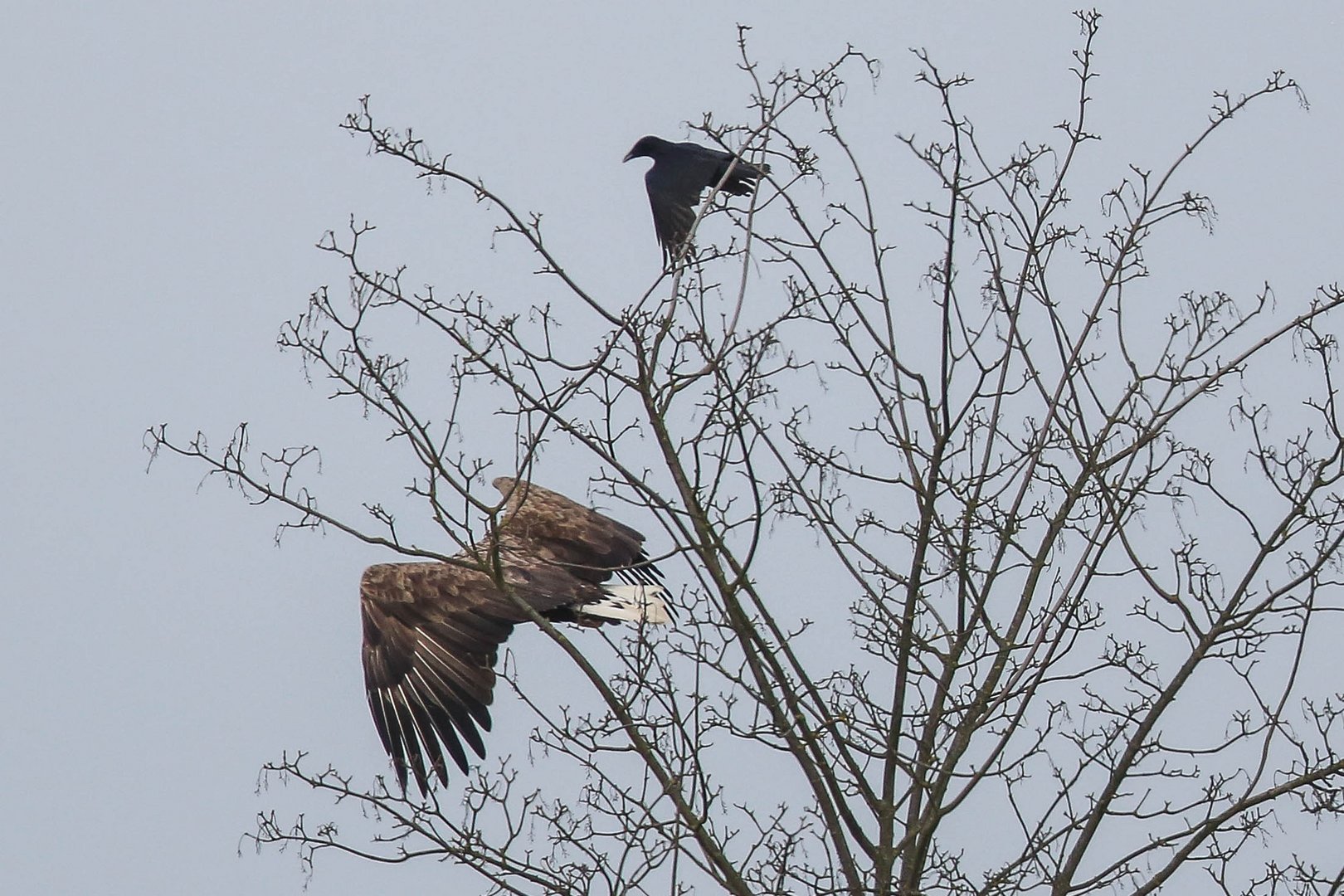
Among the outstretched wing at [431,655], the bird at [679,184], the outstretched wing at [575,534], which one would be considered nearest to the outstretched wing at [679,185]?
the bird at [679,184]

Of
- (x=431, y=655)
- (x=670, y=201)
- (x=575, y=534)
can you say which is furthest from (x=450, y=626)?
(x=670, y=201)

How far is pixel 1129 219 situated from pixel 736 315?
4.45 feet

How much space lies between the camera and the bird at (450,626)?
5922mm

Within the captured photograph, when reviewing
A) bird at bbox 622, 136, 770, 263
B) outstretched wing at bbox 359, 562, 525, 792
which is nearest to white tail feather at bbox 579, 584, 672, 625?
outstretched wing at bbox 359, 562, 525, 792

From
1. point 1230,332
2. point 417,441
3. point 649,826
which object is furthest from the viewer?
point 1230,332

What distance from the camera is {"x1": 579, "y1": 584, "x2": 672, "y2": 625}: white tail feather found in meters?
6.04

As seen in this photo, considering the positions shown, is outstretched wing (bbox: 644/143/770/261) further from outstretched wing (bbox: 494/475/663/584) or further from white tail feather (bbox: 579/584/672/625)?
white tail feather (bbox: 579/584/672/625)

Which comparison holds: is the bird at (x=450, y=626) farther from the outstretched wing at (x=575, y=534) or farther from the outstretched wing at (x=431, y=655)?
the outstretched wing at (x=575, y=534)

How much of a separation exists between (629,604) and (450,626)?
2.12 feet

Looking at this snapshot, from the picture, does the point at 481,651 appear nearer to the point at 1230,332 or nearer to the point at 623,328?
the point at 623,328

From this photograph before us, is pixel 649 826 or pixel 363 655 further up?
pixel 363 655

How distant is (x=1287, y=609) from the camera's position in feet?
16.0

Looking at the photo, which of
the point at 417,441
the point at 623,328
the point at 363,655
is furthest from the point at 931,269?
the point at 363,655

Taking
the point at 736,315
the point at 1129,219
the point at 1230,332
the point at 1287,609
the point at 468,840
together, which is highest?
the point at 1129,219
